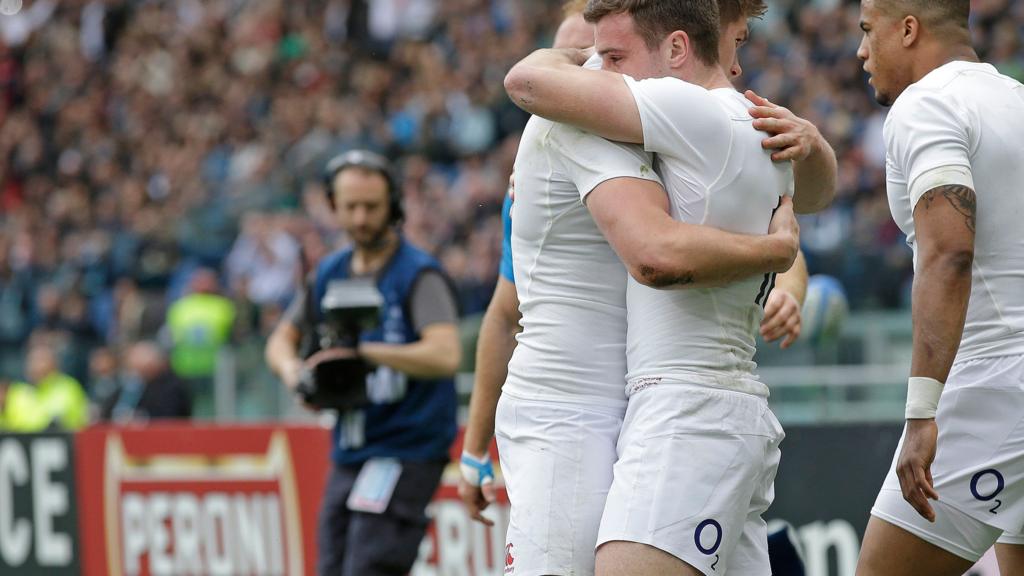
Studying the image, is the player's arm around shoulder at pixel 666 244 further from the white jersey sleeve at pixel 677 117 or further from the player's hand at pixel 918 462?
the player's hand at pixel 918 462

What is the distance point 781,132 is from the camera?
362 centimetres

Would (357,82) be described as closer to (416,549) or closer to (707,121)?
(416,549)

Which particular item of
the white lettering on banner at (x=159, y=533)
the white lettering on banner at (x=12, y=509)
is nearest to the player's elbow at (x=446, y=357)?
the white lettering on banner at (x=159, y=533)

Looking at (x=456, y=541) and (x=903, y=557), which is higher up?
(x=903, y=557)

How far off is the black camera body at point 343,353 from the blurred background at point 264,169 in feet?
3.50

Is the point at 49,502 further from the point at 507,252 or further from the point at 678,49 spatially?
the point at 678,49

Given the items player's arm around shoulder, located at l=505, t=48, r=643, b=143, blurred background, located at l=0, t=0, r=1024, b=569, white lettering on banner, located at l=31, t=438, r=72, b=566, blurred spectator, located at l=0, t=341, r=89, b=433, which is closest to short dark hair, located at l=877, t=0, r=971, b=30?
player's arm around shoulder, located at l=505, t=48, r=643, b=143

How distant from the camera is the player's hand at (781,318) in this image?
424cm

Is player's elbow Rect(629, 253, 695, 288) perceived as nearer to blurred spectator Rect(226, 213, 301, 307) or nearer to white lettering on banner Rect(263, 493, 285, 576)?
white lettering on banner Rect(263, 493, 285, 576)

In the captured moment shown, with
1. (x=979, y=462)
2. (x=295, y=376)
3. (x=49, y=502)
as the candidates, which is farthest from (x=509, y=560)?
(x=49, y=502)

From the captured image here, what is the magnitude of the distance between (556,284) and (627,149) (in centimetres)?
38

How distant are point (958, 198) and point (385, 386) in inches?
120

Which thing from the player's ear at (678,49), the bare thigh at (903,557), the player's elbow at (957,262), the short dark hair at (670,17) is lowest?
the bare thigh at (903,557)

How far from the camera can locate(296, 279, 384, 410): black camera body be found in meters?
6.06
